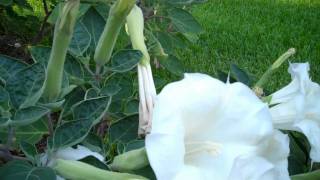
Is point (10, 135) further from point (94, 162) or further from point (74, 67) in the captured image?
point (74, 67)

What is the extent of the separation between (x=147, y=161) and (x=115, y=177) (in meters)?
0.04

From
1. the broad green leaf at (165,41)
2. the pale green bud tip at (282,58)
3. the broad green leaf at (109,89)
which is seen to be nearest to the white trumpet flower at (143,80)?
the broad green leaf at (109,89)

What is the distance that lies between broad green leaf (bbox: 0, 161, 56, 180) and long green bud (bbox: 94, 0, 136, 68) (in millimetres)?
199

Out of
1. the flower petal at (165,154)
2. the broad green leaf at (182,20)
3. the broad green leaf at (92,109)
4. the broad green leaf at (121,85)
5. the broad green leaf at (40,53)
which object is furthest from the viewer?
the broad green leaf at (182,20)

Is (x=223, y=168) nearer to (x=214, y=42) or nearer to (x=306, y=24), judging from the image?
(x=214, y=42)

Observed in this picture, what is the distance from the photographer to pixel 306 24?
5.75 meters

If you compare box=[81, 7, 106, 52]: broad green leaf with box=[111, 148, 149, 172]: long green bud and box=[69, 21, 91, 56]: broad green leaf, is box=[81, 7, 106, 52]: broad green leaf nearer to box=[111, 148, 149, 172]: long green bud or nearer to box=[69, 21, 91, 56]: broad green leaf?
box=[69, 21, 91, 56]: broad green leaf

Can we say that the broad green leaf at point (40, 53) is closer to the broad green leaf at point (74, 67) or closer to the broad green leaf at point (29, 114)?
the broad green leaf at point (74, 67)

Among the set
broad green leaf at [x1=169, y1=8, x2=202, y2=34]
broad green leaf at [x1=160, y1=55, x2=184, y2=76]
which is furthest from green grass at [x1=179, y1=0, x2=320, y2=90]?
broad green leaf at [x1=169, y1=8, x2=202, y2=34]

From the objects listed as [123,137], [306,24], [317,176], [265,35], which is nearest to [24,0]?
[123,137]

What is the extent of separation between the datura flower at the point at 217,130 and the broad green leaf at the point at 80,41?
1.17ft

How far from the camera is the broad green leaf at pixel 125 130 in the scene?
900 mm

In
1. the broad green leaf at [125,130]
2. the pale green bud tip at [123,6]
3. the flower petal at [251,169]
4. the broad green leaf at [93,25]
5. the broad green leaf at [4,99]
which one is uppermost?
the pale green bud tip at [123,6]

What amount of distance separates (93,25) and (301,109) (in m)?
0.43
